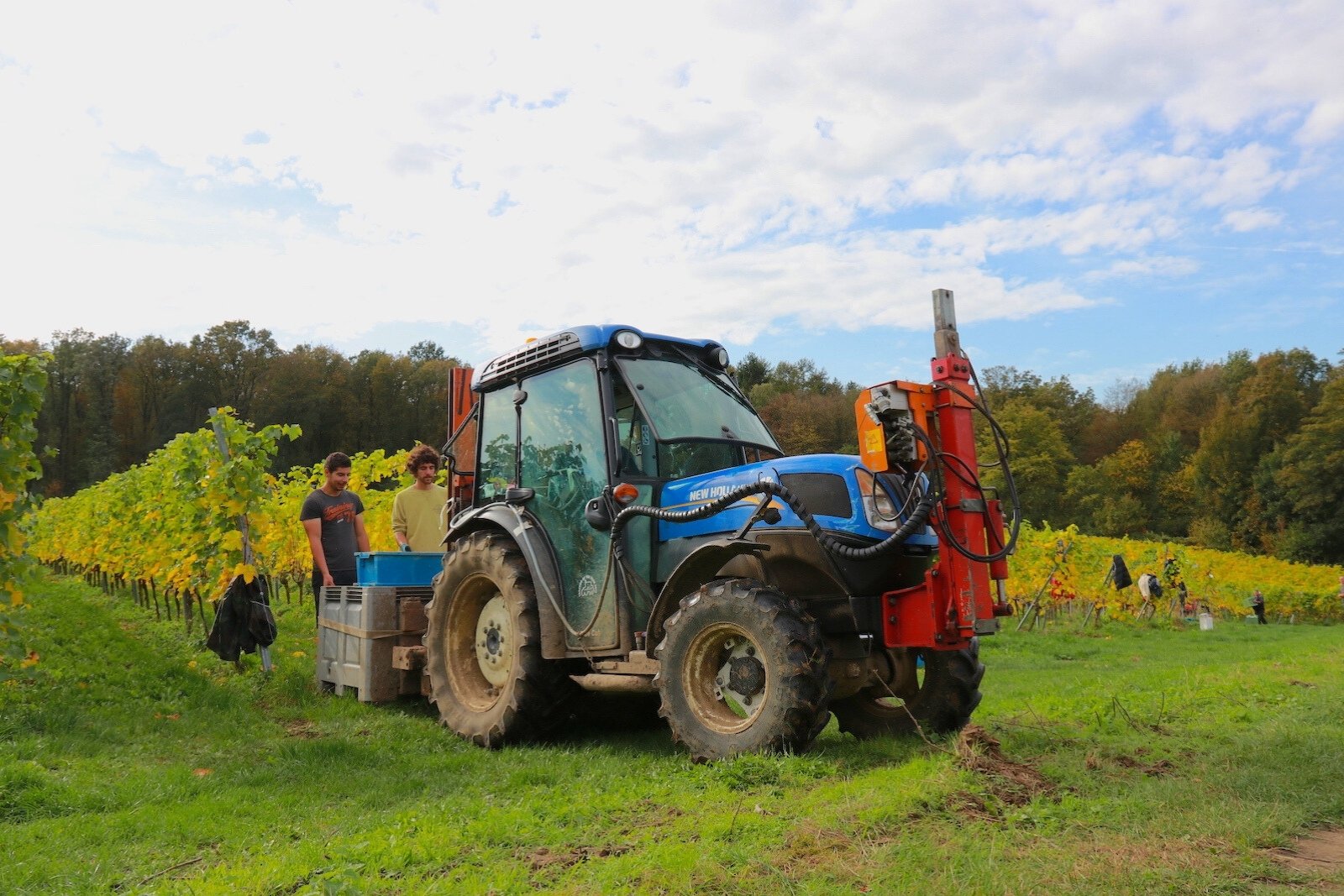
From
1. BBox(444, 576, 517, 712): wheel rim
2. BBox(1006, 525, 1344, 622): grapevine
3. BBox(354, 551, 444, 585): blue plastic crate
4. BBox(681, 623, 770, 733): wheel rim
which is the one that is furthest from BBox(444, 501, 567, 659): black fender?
BBox(1006, 525, 1344, 622): grapevine

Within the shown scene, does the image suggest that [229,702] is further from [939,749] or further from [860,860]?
[860,860]

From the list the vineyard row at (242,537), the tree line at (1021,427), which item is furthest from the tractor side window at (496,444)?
the tree line at (1021,427)

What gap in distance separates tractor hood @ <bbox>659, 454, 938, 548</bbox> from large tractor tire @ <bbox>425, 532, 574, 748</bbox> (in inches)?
52.5

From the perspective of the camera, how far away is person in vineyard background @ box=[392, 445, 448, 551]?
8461 millimetres

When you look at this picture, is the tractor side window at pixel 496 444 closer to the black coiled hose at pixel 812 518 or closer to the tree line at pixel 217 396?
the black coiled hose at pixel 812 518

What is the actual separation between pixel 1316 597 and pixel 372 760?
36.2 m

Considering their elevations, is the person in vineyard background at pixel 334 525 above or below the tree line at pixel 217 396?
below

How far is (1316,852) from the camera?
11.1ft

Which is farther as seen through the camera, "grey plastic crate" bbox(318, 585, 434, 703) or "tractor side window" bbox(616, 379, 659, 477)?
"grey plastic crate" bbox(318, 585, 434, 703)

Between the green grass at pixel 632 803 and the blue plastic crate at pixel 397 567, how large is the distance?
0.95 meters

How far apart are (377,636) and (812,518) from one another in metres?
3.98

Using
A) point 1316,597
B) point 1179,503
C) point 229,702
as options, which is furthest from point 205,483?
point 1179,503

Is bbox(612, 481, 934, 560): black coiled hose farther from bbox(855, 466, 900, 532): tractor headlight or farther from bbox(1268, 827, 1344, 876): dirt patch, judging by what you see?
bbox(1268, 827, 1344, 876): dirt patch

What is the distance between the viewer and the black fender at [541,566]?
5953mm
